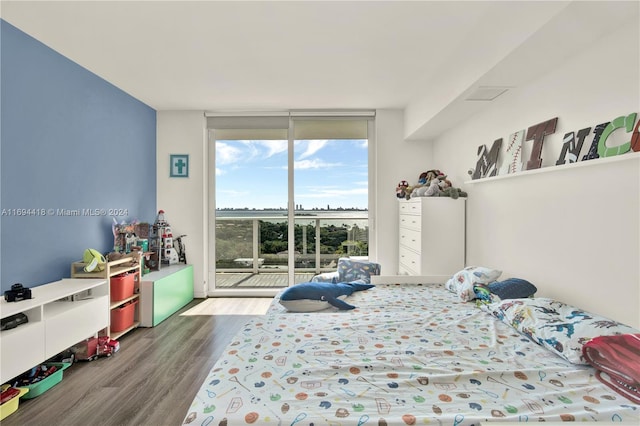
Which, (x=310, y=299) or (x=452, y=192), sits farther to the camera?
(x=452, y=192)

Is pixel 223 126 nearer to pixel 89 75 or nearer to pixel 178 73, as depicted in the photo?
pixel 178 73

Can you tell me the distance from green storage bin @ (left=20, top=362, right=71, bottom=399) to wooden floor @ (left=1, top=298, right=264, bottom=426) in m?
0.03

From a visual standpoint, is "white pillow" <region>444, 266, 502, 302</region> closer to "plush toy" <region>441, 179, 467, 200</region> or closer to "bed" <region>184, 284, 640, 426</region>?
"bed" <region>184, 284, 640, 426</region>

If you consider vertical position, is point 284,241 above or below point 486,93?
below

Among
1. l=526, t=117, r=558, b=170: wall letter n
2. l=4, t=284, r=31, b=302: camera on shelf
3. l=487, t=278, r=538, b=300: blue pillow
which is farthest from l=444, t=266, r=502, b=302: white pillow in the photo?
l=4, t=284, r=31, b=302: camera on shelf

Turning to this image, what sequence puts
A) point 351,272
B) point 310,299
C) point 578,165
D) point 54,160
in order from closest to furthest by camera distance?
1. point 578,165
2. point 310,299
3. point 54,160
4. point 351,272

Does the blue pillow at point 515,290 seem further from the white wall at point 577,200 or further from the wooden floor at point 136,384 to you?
the wooden floor at point 136,384

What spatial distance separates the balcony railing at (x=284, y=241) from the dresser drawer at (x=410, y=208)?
640mm

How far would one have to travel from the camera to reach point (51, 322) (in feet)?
7.16

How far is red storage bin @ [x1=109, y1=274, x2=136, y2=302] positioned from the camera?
121 inches

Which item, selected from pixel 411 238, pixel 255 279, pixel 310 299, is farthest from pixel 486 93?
pixel 255 279

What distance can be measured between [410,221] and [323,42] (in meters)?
2.17

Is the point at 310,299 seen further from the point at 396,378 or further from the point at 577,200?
the point at 577,200

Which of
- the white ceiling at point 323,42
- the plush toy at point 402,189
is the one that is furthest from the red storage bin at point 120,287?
the plush toy at point 402,189
